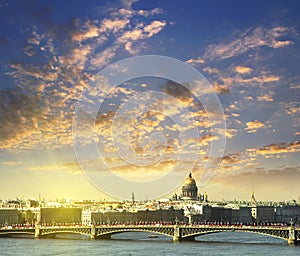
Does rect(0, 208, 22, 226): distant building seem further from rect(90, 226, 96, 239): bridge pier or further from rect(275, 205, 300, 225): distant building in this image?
rect(275, 205, 300, 225): distant building

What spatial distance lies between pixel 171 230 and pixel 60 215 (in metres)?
55.0

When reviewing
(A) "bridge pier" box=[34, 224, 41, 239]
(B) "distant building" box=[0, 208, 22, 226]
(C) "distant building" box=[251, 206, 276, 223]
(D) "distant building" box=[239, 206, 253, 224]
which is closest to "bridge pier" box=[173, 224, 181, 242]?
(A) "bridge pier" box=[34, 224, 41, 239]

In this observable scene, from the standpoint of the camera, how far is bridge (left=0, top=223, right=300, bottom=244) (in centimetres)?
7456

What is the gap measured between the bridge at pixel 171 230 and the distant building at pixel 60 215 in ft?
127

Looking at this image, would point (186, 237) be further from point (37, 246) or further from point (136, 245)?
point (37, 246)

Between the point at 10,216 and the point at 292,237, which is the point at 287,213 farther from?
the point at 292,237

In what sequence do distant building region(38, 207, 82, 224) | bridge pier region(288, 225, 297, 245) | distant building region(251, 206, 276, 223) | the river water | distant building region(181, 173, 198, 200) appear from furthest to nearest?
distant building region(181, 173, 198, 200), distant building region(251, 206, 276, 223), distant building region(38, 207, 82, 224), bridge pier region(288, 225, 297, 245), the river water

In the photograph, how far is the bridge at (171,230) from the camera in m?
74.6

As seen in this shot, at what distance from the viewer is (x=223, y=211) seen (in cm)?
16438

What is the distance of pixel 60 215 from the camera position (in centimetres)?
13712

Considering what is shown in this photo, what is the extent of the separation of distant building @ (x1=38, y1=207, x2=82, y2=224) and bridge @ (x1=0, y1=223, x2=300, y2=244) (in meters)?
38.6

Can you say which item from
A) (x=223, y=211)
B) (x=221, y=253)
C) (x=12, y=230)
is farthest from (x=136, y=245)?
(x=223, y=211)

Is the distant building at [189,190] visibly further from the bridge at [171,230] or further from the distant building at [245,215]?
the bridge at [171,230]

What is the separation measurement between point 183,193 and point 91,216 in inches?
2361
